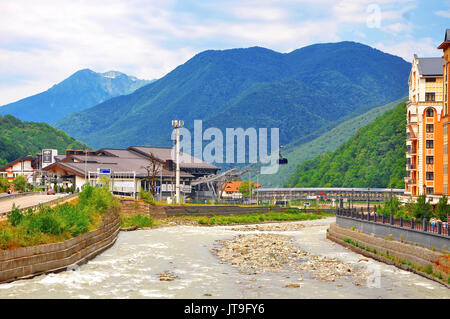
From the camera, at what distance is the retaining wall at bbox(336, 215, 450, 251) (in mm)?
33688

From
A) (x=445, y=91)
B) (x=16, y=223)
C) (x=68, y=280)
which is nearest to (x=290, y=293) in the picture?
(x=68, y=280)

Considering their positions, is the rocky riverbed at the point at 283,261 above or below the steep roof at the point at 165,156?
below

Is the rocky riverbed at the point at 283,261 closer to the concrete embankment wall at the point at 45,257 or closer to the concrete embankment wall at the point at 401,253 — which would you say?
the concrete embankment wall at the point at 401,253

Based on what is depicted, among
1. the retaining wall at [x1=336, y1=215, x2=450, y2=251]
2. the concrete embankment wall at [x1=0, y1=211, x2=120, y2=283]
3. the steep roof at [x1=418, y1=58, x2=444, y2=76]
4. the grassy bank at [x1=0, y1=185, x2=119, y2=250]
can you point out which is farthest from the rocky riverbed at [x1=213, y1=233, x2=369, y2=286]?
the steep roof at [x1=418, y1=58, x2=444, y2=76]

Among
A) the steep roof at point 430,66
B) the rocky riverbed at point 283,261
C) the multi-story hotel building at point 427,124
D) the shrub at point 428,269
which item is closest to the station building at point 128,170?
the rocky riverbed at point 283,261

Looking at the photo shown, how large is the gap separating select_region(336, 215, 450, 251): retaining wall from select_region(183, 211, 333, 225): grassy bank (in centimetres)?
3926

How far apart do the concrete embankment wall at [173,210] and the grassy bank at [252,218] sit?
55.8 inches

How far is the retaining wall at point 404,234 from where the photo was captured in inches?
1326

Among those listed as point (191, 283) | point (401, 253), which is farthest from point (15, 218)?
point (401, 253)

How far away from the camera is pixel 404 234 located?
131 feet

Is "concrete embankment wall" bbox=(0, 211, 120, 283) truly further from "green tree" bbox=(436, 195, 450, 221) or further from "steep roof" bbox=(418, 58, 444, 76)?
"steep roof" bbox=(418, 58, 444, 76)

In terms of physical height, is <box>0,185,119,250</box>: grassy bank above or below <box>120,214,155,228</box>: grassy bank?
above

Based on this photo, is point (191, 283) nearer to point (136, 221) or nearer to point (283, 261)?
point (283, 261)

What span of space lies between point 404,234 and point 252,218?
64379mm
